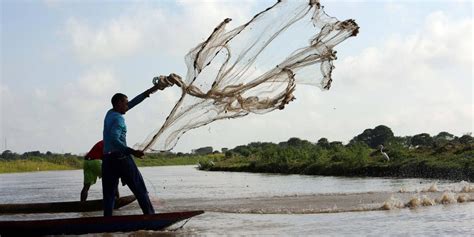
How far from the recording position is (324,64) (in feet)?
35.1

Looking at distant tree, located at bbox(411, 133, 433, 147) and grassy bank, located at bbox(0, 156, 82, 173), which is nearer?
distant tree, located at bbox(411, 133, 433, 147)

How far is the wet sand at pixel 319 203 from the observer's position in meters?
13.1

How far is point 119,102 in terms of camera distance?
9.93m

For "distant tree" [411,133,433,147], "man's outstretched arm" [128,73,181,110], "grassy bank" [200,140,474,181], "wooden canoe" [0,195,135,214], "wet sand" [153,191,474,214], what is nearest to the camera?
"man's outstretched arm" [128,73,181,110]

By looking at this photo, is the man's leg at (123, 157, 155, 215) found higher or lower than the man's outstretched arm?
lower

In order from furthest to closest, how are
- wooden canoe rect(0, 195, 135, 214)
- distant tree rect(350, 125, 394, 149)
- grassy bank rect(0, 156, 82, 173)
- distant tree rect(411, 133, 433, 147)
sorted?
distant tree rect(350, 125, 394, 149) → grassy bank rect(0, 156, 82, 173) → distant tree rect(411, 133, 433, 147) → wooden canoe rect(0, 195, 135, 214)

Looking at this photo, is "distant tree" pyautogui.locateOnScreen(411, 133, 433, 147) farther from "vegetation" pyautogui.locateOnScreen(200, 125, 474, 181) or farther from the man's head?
the man's head

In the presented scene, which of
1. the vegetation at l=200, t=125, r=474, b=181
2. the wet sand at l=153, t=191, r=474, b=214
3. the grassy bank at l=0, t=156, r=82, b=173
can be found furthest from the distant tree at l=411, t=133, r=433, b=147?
the wet sand at l=153, t=191, r=474, b=214

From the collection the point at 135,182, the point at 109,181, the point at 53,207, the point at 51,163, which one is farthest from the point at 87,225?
the point at 51,163

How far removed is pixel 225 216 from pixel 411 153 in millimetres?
24482

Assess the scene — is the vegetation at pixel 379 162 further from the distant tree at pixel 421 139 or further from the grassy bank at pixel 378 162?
the distant tree at pixel 421 139

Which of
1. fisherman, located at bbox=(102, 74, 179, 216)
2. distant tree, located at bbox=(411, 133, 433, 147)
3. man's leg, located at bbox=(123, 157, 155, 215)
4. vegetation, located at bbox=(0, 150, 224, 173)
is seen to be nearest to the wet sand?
man's leg, located at bbox=(123, 157, 155, 215)

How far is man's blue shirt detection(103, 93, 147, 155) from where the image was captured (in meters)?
9.69

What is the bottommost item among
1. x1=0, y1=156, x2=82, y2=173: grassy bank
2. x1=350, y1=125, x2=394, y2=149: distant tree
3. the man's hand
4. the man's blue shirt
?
the man's hand
